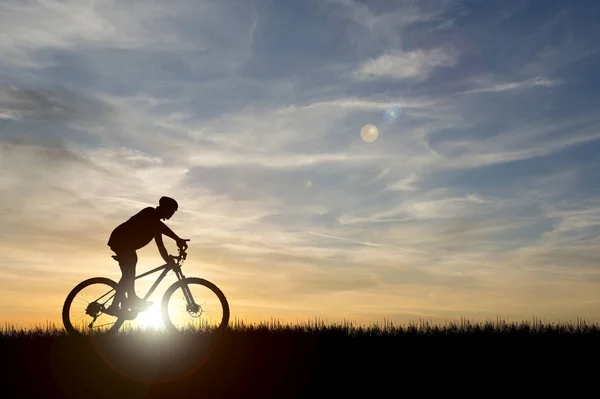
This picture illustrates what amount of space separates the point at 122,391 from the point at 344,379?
392 cm

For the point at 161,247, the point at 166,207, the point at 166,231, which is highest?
the point at 166,207

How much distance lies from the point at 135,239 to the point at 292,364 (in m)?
4.57

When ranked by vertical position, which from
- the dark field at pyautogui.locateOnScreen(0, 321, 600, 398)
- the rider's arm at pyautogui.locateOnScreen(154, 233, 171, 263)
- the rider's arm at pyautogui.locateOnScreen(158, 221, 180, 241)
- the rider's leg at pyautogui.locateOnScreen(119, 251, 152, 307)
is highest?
the rider's arm at pyautogui.locateOnScreen(158, 221, 180, 241)

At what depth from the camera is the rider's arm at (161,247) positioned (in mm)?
15188

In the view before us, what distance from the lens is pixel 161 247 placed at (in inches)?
606

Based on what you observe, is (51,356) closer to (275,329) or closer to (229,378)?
(229,378)

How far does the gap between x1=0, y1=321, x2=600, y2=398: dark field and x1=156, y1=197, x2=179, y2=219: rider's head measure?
9.05 ft

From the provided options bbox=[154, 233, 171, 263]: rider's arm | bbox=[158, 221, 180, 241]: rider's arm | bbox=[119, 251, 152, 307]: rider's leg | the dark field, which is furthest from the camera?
bbox=[119, 251, 152, 307]: rider's leg

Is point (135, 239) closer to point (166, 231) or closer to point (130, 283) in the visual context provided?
point (166, 231)

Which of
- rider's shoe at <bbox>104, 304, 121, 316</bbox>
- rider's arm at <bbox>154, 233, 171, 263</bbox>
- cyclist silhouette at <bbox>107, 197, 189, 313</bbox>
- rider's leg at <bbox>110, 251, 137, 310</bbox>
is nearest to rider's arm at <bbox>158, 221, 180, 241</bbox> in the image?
cyclist silhouette at <bbox>107, 197, 189, 313</bbox>

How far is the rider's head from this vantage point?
14891 millimetres

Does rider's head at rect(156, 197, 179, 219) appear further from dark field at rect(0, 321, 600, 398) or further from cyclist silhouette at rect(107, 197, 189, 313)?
dark field at rect(0, 321, 600, 398)

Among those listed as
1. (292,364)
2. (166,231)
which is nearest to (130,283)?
(166,231)

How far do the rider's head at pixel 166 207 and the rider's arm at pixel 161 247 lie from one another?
516mm
